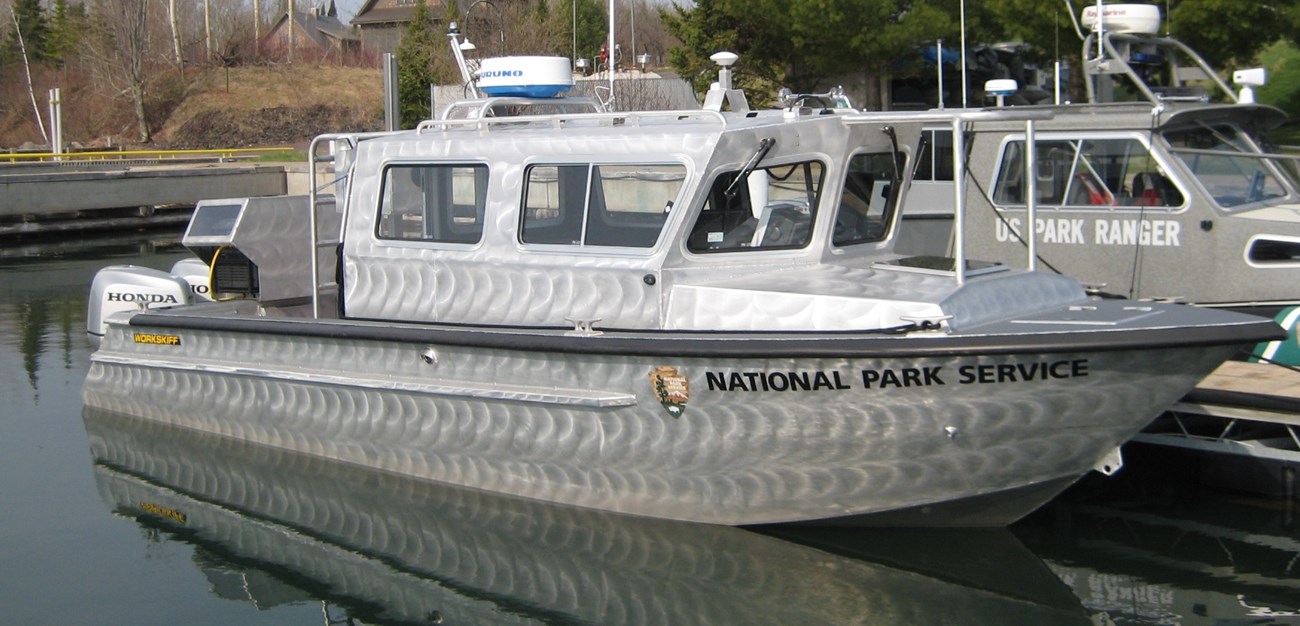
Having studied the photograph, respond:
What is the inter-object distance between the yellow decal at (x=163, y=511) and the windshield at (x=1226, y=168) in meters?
7.14

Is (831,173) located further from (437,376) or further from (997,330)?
(437,376)


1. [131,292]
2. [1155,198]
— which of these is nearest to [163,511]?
[131,292]

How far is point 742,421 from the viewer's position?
6754 mm

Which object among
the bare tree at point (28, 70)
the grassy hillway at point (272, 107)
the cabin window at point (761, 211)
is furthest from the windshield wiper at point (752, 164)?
the bare tree at point (28, 70)

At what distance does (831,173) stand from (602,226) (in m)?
1.28

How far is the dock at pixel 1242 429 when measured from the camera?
7473 millimetres

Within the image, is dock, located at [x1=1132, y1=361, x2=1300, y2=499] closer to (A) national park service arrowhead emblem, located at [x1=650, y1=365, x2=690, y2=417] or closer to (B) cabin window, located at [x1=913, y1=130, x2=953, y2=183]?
(A) national park service arrowhead emblem, located at [x1=650, y1=365, x2=690, y2=417]

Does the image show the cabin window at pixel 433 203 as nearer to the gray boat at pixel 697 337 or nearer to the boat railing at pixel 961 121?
the gray boat at pixel 697 337

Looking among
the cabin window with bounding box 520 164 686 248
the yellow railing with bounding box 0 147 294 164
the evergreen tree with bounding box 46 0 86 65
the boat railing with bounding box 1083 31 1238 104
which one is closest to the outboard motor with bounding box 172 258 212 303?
the cabin window with bounding box 520 164 686 248

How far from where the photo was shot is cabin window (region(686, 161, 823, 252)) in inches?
278

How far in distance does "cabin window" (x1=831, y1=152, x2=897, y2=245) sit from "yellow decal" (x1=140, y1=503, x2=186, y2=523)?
4395mm

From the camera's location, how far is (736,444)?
22.4 ft

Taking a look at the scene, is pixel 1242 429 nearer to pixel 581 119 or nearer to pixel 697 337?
pixel 697 337

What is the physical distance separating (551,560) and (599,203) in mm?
1971
